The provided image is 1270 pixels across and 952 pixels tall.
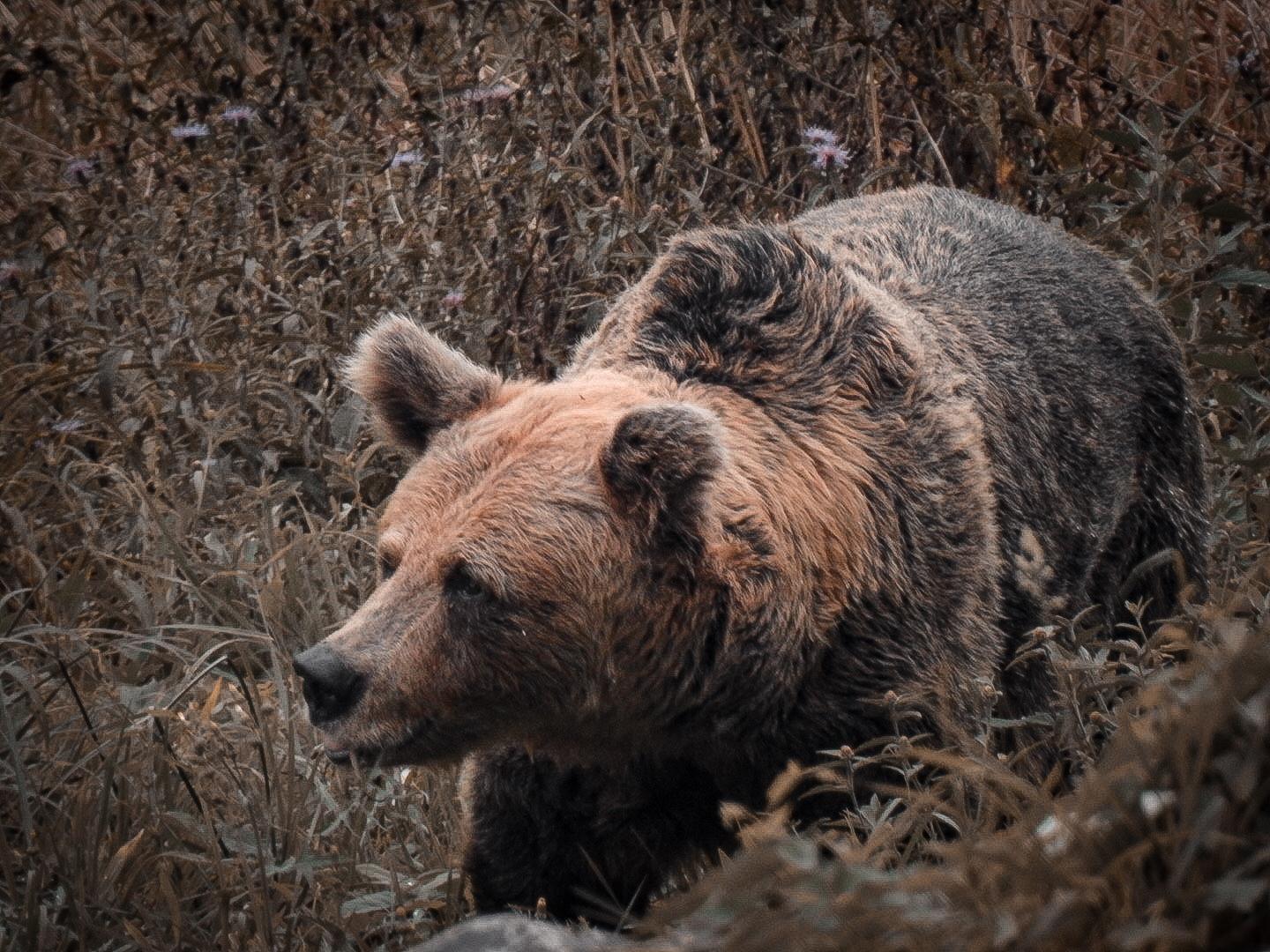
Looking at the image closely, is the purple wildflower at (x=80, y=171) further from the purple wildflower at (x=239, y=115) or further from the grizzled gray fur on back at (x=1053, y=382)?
the grizzled gray fur on back at (x=1053, y=382)

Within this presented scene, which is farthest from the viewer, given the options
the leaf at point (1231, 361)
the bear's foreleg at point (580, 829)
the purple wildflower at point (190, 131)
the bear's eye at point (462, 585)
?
the purple wildflower at point (190, 131)

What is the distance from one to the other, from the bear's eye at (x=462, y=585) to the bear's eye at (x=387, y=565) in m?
0.16

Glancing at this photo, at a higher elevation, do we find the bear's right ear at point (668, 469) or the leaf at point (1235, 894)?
the leaf at point (1235, 894)

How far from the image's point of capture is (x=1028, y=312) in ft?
13.9

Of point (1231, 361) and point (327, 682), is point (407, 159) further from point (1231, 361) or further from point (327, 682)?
point (327, 682)

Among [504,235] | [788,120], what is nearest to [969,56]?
[788,120]

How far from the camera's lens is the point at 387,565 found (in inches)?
130

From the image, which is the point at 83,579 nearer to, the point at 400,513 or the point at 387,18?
the point at 400,513

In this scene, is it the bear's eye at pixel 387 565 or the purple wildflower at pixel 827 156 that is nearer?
the bear's eye at pixel 387 565

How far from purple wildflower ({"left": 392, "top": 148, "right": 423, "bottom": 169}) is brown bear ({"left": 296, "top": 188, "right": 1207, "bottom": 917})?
213cm

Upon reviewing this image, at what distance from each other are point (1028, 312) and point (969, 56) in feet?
7.61

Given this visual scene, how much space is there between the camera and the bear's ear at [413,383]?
139 inches

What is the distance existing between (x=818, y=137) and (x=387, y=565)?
3026 millimetres

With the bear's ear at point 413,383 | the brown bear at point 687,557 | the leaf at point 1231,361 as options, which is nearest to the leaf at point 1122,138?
the leaf at point 1231,361
